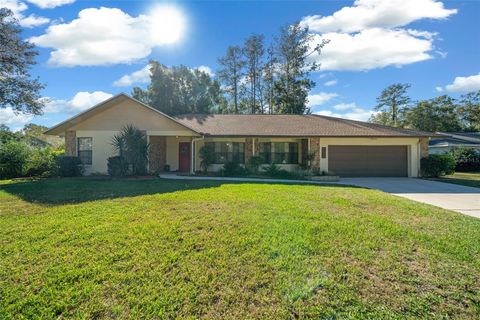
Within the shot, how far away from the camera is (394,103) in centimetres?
4653

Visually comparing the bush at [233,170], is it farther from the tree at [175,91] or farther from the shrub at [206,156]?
the tree at [175,91]

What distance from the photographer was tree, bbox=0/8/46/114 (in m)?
15.6

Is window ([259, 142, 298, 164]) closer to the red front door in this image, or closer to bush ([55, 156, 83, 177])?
the red front door

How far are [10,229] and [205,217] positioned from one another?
12.7 feet

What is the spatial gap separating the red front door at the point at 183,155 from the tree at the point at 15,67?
9847mm

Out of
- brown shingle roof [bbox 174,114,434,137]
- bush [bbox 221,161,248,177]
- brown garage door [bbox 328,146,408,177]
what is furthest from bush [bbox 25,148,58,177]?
brown garage door [bbox 328,146,408,177]

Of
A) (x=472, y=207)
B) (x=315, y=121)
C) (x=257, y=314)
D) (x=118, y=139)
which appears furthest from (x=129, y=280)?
(x=315, y=121)

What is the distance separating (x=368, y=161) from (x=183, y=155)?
12.6m

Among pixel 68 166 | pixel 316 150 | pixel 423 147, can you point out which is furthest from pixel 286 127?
pixel 68 166

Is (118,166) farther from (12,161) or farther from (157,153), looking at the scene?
(12,161)

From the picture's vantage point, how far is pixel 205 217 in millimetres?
5609

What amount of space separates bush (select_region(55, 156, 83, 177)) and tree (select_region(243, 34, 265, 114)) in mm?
22607

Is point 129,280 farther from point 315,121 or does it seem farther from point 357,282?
point 315,121

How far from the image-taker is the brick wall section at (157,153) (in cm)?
1658
